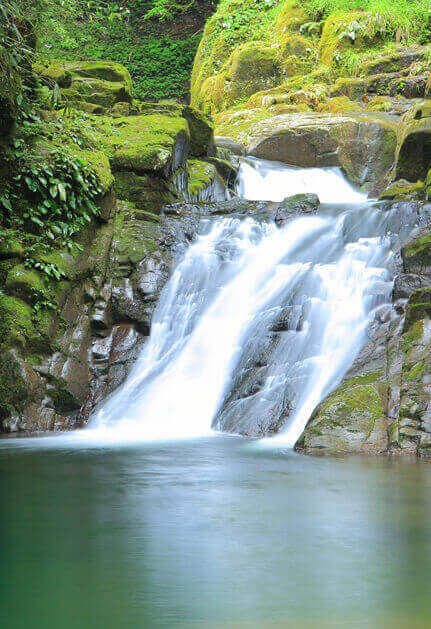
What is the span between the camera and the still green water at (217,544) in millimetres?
2203

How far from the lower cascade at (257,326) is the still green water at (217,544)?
1783mm

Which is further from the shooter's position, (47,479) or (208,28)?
(208,28)

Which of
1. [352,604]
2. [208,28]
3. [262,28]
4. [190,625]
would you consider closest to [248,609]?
[190,625]

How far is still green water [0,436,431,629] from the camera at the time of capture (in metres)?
2.20

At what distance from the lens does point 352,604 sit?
2.26m

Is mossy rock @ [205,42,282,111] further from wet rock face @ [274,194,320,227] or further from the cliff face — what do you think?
the cliff face

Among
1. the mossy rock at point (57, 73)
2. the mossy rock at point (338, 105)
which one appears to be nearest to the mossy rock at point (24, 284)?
the mossy rock at point (57, 73)

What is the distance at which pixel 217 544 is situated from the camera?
293 centimetres

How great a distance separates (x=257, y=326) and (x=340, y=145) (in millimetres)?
8774

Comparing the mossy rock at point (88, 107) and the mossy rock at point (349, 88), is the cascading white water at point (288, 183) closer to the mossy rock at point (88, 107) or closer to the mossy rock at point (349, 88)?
the mossy rock at point (88, 107)

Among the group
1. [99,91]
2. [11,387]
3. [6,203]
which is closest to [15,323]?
[11,387]

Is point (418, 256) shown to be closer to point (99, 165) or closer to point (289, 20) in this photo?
point (99, 165)

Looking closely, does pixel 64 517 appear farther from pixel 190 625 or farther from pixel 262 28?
pixel 262 28

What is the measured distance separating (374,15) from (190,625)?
2072 cm
